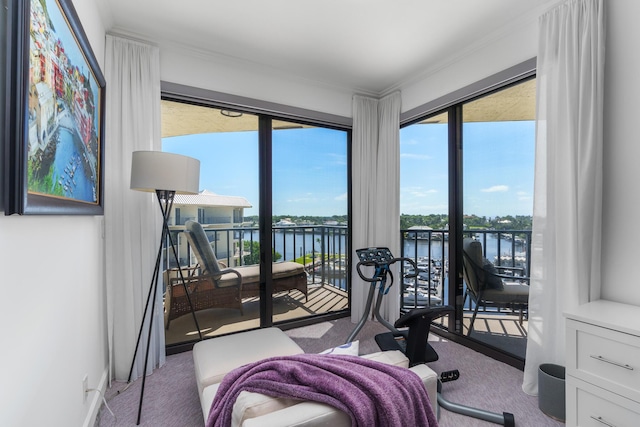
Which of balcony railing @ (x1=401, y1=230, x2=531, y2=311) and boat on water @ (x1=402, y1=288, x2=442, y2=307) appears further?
boat on water @ (x1=402, y1=288, x2=442, y2=307)

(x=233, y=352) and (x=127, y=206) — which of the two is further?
(x=127, y=206)

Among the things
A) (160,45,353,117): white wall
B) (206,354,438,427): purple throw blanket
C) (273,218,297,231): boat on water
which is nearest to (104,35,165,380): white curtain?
(160,45,353,117): white wall

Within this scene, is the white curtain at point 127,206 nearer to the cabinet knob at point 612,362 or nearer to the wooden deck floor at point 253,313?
the wooden deck floor at point 253,313

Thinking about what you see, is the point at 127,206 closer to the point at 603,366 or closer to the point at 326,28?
the point at 326,28

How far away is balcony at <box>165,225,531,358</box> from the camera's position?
2547 millimetres

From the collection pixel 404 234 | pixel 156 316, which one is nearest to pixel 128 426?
pixel 156 316

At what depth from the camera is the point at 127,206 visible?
228 centimetres

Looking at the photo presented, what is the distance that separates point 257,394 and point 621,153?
2.38 m

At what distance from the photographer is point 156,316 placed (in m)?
2.40

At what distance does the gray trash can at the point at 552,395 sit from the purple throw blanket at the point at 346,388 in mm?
1370

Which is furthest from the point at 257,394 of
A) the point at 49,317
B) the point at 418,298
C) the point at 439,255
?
the point at 418,298

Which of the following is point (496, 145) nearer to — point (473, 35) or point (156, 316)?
point (473, 35)

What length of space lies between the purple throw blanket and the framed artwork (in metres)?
0.89

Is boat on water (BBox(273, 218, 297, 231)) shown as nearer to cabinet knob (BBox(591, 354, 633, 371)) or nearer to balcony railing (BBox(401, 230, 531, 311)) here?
balcony railing (BBox(401, 230, 531, 311))
